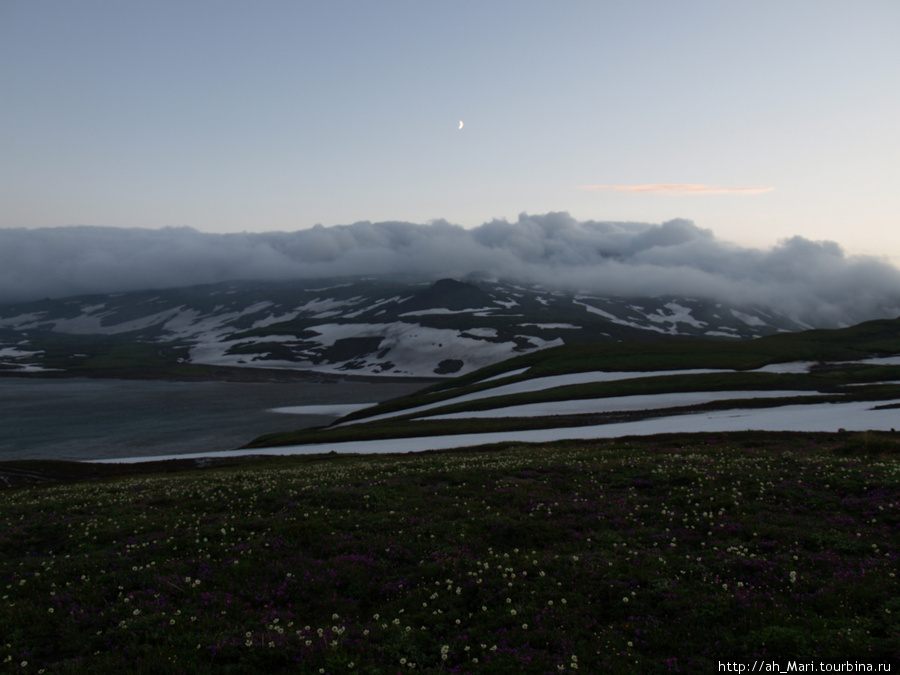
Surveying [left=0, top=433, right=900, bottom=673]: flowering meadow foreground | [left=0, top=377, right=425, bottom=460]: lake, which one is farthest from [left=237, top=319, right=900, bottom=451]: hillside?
[left=0, top=433, right=900, bottom=673]: flowering meadow foreground

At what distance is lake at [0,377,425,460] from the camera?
8556 cm

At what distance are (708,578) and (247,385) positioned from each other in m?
197

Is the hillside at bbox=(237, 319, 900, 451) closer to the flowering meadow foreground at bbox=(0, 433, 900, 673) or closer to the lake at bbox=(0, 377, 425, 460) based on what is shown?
the lake at bbox=(0, 377, 425, 460)

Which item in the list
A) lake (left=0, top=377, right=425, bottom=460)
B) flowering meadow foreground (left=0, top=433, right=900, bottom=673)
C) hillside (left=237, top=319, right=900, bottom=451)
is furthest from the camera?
lake (left=0, top=377, right=425, bottom=460)

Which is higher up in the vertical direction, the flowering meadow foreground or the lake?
the flowering meadow foreground

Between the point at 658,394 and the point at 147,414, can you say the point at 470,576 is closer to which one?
the point at 658,394

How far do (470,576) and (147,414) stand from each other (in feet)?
418

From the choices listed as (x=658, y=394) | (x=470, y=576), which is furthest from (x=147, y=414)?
(x=470, y=576)

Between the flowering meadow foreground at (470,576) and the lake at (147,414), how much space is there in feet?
232

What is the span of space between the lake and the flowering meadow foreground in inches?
2785

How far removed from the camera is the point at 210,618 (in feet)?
38.9

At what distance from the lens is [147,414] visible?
4692 inches

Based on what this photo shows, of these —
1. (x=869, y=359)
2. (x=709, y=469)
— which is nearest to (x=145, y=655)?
(x=709, y=469)

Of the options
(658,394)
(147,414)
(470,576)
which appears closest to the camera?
(470,576)
